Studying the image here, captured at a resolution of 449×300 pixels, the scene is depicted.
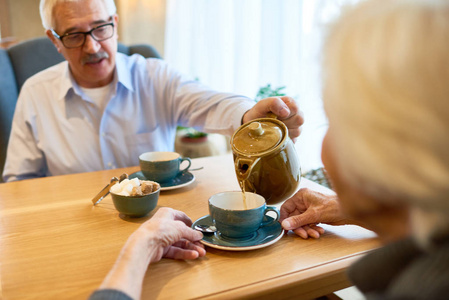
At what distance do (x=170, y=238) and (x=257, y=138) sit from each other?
34 centimetres

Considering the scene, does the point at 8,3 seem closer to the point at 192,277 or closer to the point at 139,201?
the point at 139,201

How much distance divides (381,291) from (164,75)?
5.54 feet

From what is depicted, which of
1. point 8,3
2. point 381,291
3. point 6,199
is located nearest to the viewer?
point 381,291

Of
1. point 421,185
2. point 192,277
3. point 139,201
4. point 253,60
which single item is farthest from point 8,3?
point 421,185

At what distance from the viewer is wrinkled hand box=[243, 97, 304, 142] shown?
1.26 meters

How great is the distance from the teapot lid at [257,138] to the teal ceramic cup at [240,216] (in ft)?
0.38

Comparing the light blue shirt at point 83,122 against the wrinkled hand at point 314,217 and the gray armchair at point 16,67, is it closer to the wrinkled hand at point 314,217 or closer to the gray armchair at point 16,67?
the gray armchair at point 16,67

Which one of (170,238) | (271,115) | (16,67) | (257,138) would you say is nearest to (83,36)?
(16,67)

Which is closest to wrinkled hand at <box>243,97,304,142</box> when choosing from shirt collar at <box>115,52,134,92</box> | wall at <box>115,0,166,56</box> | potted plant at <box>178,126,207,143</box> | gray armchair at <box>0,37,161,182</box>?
shirt collar at <box>115,52,134,92</box>

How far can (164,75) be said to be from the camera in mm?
2078

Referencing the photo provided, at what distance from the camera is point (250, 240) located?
36.5 inches

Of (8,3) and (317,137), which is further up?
(8,3)

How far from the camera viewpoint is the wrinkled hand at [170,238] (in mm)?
844

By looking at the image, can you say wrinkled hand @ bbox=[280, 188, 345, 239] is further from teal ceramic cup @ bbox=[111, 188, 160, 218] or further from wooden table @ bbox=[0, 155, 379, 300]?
teal ceramic cup @ bbox=[111, 188, 160, 218]
